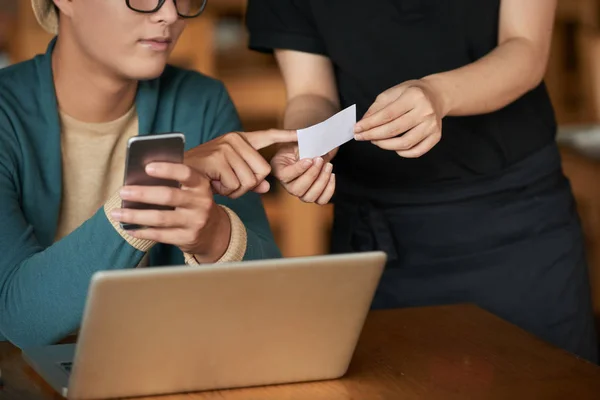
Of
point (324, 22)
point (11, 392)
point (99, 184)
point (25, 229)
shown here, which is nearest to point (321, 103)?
point (324, 22)

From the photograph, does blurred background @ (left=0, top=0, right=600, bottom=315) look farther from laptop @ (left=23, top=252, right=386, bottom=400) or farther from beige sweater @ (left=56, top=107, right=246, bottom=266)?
laptop @ (left=23, top=252, right=386, bottom=400)

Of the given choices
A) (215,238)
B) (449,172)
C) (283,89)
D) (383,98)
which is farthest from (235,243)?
(283,89)

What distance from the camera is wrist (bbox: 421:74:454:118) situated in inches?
60.2

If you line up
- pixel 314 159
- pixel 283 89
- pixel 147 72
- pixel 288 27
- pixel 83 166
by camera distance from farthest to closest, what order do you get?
pixel 283 89 < pixel 288 27 < pixel 83 166 < pixel 147 72 < pixel 314 159

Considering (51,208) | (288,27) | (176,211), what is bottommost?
(51,208)

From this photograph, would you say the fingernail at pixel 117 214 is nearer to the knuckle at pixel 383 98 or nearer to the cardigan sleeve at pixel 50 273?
the cardigan sleeve at pixel 50 273

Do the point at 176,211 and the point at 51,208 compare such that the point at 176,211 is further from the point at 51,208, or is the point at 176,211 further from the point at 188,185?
the point at 51,208

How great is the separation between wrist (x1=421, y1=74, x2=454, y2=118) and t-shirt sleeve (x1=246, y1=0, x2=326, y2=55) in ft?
1.20

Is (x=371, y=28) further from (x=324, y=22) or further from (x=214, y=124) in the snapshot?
(x=214, y=124)

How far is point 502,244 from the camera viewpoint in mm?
1832

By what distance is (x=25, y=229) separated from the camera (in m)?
1.54

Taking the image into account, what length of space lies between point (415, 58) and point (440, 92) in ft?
0.87

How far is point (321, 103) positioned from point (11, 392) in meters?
0.85

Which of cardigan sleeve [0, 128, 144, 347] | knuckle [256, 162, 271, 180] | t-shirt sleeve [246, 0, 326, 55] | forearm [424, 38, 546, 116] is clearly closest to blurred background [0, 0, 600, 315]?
t-shirt sleeve [246, 0, 326, 55]
